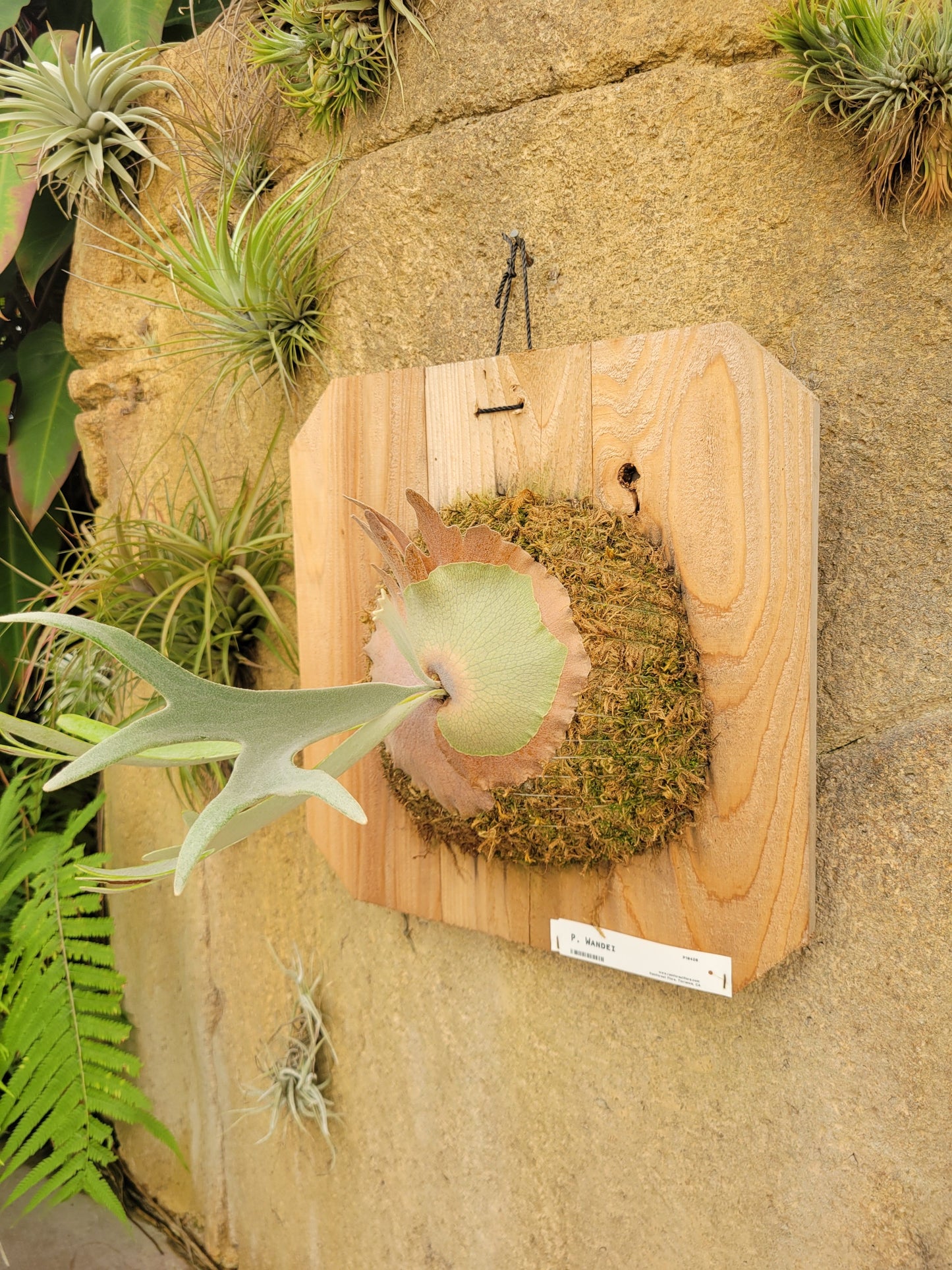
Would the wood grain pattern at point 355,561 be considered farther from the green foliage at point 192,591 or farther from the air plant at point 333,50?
the air plant at point 333,50

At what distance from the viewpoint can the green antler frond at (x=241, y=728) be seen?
507 mm

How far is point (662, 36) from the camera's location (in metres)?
0.87

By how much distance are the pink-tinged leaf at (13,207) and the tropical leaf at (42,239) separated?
0.20 meters

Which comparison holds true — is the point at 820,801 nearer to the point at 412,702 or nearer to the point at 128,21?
the point at 412,702

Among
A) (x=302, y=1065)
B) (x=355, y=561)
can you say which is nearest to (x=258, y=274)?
(x=355, y=561)

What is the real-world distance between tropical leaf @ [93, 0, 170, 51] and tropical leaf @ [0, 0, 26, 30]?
0.13m

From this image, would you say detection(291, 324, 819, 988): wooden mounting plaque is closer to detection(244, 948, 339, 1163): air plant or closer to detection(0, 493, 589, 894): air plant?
detection(0, 493, 589, 894): air plant

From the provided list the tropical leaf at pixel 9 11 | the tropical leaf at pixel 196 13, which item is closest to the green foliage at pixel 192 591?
the tropical leaf at pixel 9 11

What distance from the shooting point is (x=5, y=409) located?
1554 mm

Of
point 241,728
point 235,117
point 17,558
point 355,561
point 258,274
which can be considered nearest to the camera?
point 241,728

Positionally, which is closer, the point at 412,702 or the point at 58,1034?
the point at 412,702

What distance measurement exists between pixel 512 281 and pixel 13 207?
2.70 feet

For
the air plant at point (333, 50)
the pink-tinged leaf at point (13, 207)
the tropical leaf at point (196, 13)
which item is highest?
the tropical leaf at point (196, 13)

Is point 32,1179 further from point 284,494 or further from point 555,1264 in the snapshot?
point 284,494
